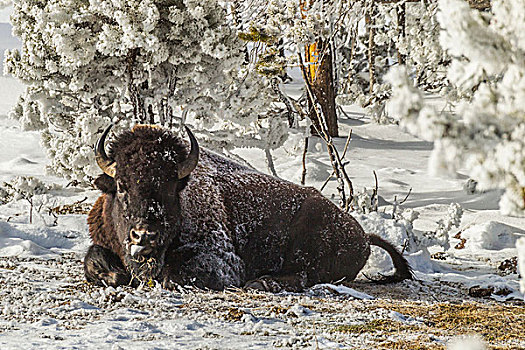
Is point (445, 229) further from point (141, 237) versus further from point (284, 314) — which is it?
point (284, 314)

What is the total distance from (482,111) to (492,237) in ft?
23.5

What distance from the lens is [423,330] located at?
3291 millimetres

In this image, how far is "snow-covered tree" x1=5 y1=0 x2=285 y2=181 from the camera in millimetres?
8102

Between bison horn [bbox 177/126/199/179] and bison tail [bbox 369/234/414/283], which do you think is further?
bison tail [bbox 369/234/414/283]

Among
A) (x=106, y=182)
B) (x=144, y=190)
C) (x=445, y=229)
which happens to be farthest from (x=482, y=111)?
(x=445, y=229)

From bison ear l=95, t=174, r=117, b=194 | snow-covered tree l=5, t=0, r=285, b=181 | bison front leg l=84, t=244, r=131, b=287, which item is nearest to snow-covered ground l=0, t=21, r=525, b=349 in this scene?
bison front leg l=84, t=244, r=131, b=287

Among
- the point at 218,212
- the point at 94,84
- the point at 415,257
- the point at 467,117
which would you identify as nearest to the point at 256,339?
the point at 467,117

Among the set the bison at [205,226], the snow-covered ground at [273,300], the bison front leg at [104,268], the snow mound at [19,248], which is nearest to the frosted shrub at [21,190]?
the snow-covered ground at [273,300]

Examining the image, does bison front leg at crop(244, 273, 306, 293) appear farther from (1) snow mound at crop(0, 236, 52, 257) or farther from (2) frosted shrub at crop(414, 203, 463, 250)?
(2) frosted shrub at crop(414, 203, 463, 250)

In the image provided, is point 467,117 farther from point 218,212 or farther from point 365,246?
point 365,246

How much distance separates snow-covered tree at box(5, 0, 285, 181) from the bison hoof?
13.7 ft

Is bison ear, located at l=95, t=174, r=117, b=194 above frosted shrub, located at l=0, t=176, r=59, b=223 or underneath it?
above

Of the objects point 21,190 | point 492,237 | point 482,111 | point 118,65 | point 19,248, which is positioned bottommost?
point 492,237

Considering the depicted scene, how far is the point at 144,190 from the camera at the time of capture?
4559 millimetres
